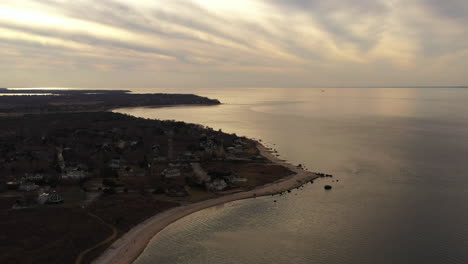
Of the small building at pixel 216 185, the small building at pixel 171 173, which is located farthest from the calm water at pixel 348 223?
the small building at pixel 171 173

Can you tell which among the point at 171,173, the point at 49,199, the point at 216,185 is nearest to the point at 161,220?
the point at 216,185

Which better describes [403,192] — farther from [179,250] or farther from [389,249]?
[179,250]

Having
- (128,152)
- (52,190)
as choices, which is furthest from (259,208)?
(128,152)

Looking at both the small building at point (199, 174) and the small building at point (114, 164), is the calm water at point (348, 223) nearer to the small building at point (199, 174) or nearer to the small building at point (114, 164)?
the small building at point (199, 174)

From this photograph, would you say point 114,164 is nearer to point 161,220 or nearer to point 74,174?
point 74,174

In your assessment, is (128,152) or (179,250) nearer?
(179,250)
